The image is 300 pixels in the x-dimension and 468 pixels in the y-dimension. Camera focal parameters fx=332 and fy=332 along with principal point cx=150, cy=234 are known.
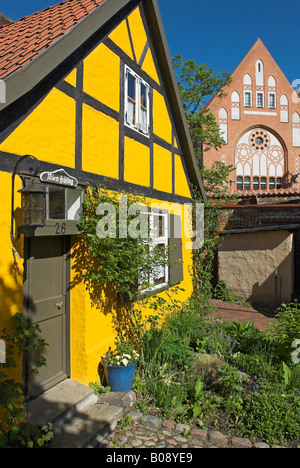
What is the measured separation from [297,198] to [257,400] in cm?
1087

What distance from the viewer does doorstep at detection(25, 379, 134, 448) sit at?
3246 millimetres

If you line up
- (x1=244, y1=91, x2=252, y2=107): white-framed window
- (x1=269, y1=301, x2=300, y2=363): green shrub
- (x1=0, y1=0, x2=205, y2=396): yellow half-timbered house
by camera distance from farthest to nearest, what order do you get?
(x1=244, y1=91, x2=252, y2=107): white-framed window < (x1=269, y1=301, x2=300, y2=363): green shrub < (x1=0, y1=0, x2=205, y2=396): yellow half-timbered house

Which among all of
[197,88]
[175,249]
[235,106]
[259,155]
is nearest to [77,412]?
[175,249]

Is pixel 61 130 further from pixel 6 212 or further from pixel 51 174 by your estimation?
pixel 6 212

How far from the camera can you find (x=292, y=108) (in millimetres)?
25344

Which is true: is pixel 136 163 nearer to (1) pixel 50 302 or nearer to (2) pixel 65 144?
(2) pixel 65 144

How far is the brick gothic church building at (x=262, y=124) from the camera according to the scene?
24.7m

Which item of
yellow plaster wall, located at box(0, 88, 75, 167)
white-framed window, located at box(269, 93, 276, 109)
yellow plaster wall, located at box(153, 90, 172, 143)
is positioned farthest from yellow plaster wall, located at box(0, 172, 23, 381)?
white-framed window, located at box(269, 93, 276, 109)

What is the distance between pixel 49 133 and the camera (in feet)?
11.9

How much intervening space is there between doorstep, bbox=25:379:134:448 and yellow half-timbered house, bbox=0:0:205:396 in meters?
0.16

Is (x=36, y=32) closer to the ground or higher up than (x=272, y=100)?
closer to the ground

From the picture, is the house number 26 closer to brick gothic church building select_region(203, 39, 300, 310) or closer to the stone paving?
the stone paving

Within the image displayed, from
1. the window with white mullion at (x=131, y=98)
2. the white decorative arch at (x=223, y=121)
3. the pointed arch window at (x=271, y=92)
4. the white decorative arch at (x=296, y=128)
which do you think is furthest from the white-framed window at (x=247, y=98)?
the window with white mullion at (x=131, y=98)

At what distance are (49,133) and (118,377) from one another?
3.00m
